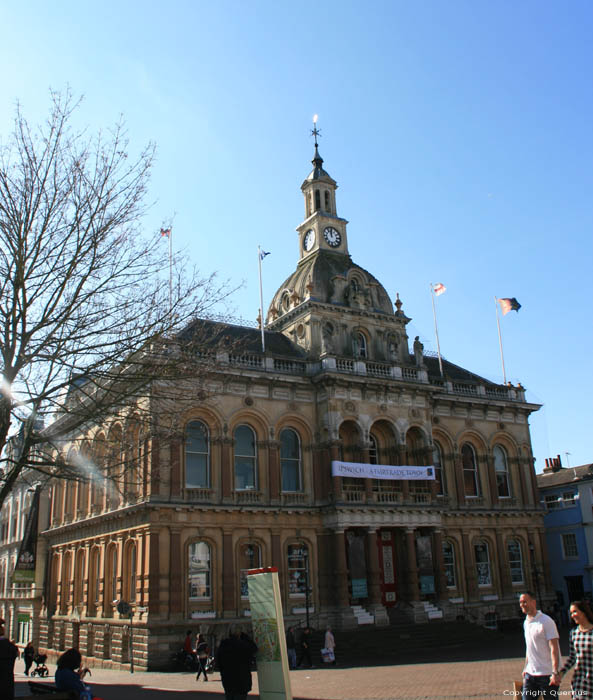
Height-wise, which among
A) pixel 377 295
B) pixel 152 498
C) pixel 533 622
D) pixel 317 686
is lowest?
pixel 317 686

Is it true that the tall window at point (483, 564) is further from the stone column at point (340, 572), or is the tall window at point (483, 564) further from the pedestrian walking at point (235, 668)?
the pedestrian walking at point (235, 668)

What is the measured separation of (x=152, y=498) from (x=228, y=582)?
17.5ft

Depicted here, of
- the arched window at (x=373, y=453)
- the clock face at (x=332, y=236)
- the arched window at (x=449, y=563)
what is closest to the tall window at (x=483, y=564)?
the arched window at (x=449, y=563)

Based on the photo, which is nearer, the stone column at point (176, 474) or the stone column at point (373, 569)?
the stone column at point (176, 474)

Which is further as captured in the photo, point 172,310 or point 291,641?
point 291,641

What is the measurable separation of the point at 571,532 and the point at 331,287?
72.7 ft

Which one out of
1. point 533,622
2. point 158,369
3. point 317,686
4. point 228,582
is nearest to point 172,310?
point 158,369

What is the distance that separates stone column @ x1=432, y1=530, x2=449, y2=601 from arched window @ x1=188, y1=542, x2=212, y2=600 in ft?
40.4

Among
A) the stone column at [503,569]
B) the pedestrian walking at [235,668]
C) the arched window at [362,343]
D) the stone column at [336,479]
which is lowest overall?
the pedestrian walking at [235,668]

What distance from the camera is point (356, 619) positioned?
33.2m

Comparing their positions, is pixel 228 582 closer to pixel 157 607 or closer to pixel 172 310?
pixel 157 607

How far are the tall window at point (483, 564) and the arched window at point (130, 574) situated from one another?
19605 millimetres

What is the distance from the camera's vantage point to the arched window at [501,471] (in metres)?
43.9

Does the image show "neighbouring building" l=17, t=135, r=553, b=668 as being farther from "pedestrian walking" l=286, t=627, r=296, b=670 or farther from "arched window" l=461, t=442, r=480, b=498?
"pedestrian walking" l=286, t=627, r=296, b=670
